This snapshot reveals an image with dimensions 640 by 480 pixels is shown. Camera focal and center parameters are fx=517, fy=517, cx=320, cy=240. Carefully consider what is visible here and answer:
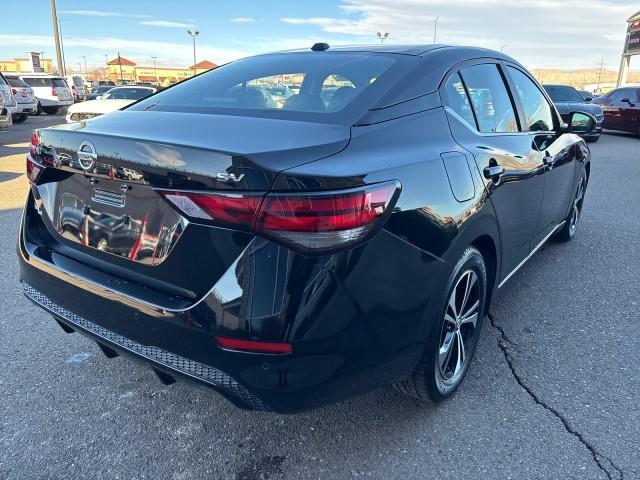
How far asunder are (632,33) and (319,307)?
37.7 meters

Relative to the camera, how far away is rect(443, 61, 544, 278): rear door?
2504 mm

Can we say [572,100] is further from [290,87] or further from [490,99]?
[290,87]

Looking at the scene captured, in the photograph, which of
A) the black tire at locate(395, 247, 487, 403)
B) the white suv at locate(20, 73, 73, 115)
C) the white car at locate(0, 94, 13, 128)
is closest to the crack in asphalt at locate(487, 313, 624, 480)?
the black tire at locate(395, 247, 487, 403)

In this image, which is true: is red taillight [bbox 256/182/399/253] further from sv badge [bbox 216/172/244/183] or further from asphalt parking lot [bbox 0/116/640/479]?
asphalt parking lot [bbox 0/116/640/479]

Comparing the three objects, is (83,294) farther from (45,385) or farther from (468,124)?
(468,124)

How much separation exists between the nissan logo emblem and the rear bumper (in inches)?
16.9

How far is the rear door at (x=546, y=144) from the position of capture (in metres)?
3.35

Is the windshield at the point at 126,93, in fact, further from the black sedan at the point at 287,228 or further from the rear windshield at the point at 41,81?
the black sedan at the point at 287,228

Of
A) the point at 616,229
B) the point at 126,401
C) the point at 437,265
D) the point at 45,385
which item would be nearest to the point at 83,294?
the point at 126,401

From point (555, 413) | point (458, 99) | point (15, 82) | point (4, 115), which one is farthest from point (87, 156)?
point (15, 82)

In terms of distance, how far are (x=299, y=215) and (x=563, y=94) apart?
15.8 m

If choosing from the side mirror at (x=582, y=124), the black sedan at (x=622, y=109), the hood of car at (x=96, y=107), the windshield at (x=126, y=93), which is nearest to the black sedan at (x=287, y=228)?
the side mirror at (x=582, y=124)

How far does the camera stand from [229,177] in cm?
165

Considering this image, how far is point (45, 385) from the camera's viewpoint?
2.66 metres
